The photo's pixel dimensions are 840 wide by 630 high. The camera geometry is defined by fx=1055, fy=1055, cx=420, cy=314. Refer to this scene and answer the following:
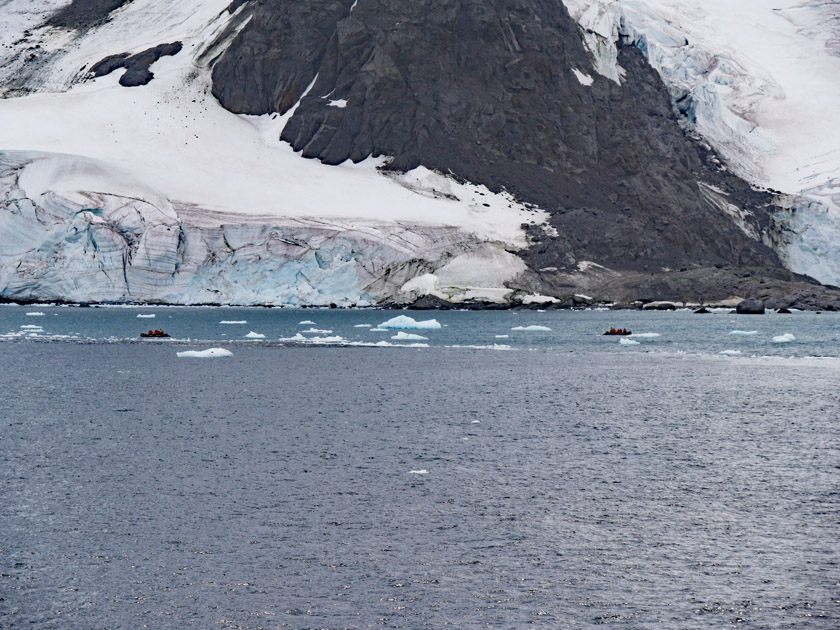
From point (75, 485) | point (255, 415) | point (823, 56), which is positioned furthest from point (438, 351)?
point (823, 56)

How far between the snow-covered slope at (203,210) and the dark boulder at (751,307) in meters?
23.3

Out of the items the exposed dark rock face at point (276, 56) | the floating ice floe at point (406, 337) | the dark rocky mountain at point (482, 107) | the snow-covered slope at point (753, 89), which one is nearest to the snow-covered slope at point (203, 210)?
the exposed dark rock face at point (276, 56)

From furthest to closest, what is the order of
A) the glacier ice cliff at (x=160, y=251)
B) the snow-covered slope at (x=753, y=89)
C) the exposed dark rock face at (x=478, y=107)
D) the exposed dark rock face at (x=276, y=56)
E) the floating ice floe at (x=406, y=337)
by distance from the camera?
the snow-covered slope at (x=753, y=89) → the exposed dark rock face at (x=276, y=56) → the exposed dark rock face at (x=478, y=107) → the glacier ice cliff at (x=160, y=251) → the floating ice floe at (x=406, y=337)

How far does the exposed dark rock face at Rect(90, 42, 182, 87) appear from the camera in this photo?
13725 centimetres

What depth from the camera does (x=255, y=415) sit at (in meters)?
34.5

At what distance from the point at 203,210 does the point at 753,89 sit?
9412 cm

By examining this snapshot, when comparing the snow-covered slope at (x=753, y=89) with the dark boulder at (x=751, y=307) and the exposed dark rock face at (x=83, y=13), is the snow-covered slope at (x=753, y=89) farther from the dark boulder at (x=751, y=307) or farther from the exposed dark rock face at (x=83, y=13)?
the exposed dark rock face at (x=83, y=13)

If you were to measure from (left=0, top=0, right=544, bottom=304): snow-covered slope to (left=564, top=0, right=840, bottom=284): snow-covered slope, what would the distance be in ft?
129

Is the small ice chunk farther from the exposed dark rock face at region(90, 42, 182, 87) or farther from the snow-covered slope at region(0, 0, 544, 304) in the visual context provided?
the exposed dark rock face at region(90, 42, 182, 87)

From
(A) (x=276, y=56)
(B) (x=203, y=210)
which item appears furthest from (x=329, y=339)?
(A) (x=276, y=56)

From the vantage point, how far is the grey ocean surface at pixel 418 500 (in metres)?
16.0

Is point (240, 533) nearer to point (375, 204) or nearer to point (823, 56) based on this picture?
point (375, 204)

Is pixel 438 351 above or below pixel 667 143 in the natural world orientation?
below

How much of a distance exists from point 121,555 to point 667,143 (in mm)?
137858
